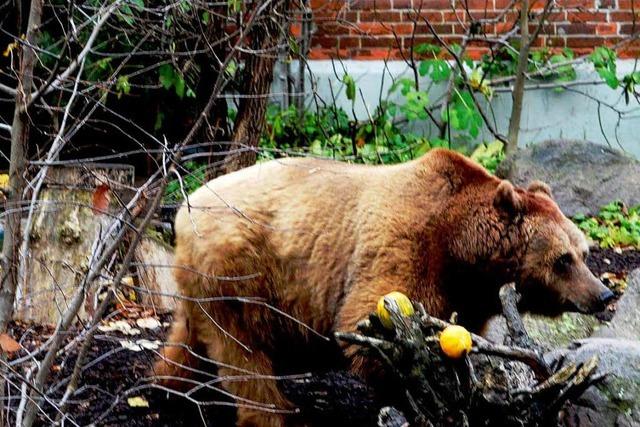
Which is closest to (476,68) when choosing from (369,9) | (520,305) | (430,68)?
(430,68)

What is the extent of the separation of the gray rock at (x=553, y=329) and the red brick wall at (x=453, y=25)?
4744 millimetres

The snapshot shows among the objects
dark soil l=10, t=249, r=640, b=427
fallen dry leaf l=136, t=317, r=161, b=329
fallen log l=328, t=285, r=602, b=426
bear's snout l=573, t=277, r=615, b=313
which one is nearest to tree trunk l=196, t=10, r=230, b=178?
fallen dry leaf l=136, t=317, r=161, b=329

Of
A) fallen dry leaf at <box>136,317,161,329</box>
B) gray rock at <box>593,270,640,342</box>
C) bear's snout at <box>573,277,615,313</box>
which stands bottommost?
fallen dry leaf at <box>136,317,161,329</box>

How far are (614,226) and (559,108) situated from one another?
2111mm

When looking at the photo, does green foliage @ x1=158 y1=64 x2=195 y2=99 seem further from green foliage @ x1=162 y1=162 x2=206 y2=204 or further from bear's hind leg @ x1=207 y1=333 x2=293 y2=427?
bear's hind leg @ x1=207 y1=333 x2=293 y2=427

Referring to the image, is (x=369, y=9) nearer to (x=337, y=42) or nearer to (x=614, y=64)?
(x=337, y=42)

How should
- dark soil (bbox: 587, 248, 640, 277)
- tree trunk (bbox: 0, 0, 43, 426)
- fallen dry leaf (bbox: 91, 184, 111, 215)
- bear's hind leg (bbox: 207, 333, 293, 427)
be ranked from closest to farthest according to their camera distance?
fallen dry leaf (bbox: 91, 184, 111, 215), tree trunk (bbox: 0, 0, 43, 426), bear's hind leg (bbox: 207, 333, 293, 427), dark soil (bbox: 587, 248, 640, 277)

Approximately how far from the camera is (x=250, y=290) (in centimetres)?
555

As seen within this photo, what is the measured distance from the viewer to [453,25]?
11.4m

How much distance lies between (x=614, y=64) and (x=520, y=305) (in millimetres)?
5876

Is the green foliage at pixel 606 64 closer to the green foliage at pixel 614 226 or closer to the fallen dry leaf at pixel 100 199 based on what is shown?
the green foliage at pixel 614 226

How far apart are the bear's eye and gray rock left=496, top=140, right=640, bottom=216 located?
14.3ft

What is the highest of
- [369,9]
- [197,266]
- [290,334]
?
[369,9]

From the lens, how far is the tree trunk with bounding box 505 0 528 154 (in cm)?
1044
